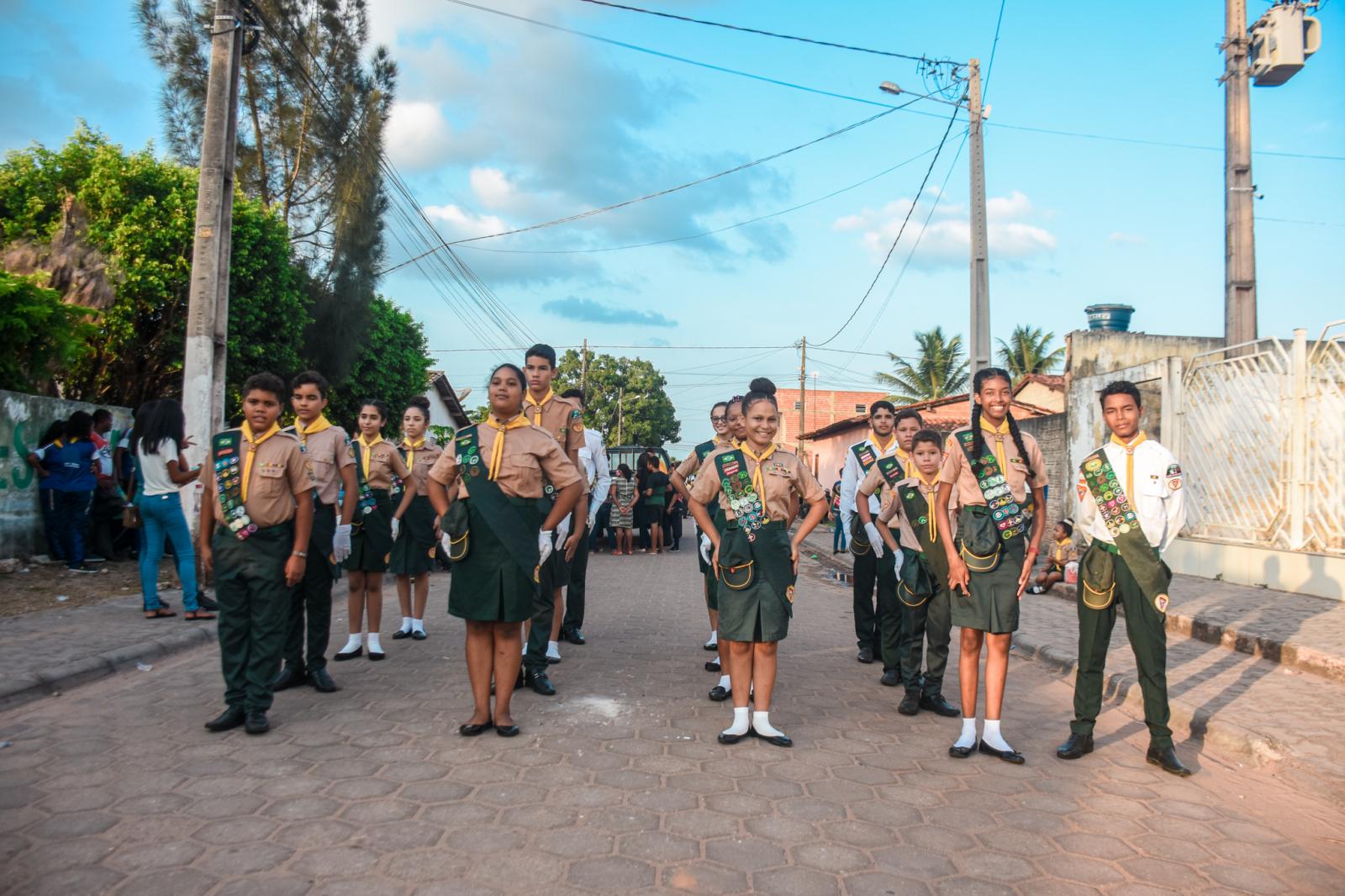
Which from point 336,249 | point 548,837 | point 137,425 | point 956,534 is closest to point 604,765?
point 548,837

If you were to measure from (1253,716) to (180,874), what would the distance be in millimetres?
5747

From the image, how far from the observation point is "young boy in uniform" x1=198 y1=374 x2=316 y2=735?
4863mm

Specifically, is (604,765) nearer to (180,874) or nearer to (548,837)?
(548,837)

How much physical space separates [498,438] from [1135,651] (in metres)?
3.50

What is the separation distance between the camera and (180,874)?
3082 mm

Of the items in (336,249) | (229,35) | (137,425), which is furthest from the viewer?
(336,249)

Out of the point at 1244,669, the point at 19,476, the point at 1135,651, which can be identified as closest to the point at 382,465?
the point at 1135,651

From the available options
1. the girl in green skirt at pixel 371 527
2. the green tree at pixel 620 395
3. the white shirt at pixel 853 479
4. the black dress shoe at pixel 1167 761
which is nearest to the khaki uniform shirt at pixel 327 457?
the girl in green skirt at pixel 371 527

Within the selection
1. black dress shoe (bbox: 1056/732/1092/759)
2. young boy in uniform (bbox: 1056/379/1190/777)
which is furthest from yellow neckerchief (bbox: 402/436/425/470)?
black dress shoe (bbox: 1056/732/1092/759)

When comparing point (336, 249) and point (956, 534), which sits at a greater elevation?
point (336, 249)

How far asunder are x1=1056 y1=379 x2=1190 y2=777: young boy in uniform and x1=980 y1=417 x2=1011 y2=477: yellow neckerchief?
448mm

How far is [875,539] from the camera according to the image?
260 inches

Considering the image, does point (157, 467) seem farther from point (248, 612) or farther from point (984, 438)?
point (984, 438)

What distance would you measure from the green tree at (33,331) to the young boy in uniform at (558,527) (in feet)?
24.0
